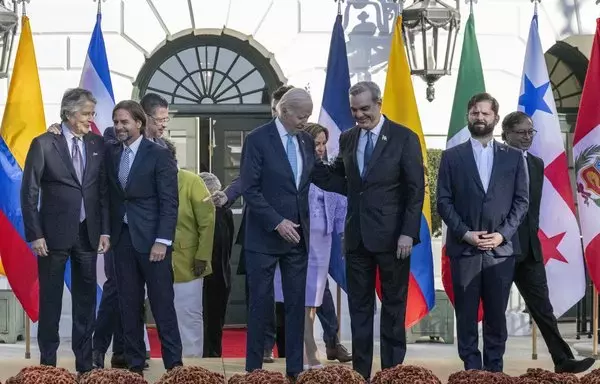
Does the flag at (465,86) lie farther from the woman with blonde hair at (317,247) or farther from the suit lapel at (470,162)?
the suit lapel at (470,162)

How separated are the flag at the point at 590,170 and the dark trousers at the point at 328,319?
193 cm

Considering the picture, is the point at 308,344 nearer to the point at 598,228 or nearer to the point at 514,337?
the point at 598,228

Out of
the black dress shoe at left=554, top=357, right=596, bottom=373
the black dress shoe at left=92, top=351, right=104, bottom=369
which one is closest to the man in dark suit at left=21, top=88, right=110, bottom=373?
the black dress shoe at left=92, top=351, right=104, bottom=369

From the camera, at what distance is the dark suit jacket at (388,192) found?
7082mm

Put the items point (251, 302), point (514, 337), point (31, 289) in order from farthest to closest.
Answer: point (514, 337) < point (31, 289) < point (251, 302)

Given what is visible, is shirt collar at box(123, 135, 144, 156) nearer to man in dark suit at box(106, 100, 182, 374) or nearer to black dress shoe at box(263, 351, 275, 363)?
man in dark suit at box(106, 100, 182, 374)

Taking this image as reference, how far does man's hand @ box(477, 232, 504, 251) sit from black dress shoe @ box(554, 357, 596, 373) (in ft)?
3.27

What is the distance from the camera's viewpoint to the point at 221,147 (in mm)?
12789

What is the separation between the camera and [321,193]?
8.18m

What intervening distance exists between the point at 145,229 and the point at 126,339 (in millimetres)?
703

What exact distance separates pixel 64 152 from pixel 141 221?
2.01 ft

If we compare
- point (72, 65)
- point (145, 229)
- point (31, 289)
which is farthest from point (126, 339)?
point (72, 65)

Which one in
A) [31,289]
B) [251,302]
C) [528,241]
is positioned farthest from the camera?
[31,289]


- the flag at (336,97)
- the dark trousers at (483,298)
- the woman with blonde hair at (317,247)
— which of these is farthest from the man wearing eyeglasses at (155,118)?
the dark trousers at (483,298)
